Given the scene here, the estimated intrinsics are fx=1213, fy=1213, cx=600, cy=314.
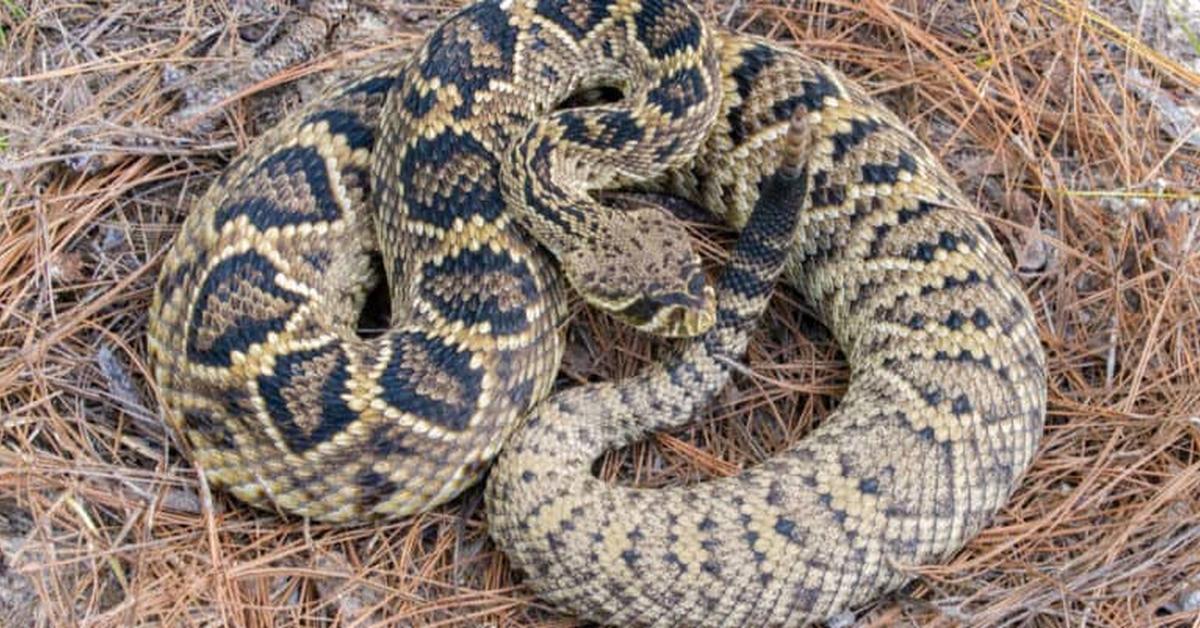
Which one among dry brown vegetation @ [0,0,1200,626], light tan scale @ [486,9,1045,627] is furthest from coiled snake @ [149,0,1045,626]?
dry brown vegetation @ [0,0,1200,626]

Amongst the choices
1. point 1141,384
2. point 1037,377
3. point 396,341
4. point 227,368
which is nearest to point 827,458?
point 1037,377

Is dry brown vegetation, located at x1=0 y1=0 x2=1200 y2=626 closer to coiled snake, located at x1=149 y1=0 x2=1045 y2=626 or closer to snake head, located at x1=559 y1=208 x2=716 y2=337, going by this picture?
coiled snake, located at x1=149 y1=0 x2=1045 y2=626

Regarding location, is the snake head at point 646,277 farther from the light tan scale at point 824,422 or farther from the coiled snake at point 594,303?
the light tan scale at point 824,422

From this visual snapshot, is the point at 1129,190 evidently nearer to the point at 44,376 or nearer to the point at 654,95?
the point at 654,95

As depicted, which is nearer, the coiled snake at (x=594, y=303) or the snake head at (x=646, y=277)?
the coiled snake at (x=594, y=303)

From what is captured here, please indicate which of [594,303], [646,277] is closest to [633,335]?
[594,303]

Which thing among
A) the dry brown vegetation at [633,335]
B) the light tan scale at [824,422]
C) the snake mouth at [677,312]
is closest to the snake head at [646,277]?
the snake mouth at [677,312]

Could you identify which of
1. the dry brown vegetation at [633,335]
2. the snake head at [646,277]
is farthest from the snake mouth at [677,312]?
the dry brown vegetation at [633,335]
